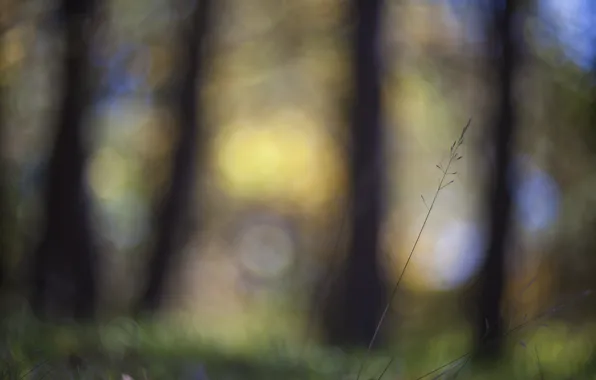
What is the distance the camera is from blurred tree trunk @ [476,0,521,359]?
4.15 m

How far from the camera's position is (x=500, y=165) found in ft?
14.8

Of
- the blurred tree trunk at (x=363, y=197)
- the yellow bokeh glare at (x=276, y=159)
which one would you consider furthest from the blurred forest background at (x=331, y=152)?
the yellow bokeh glare at (x=276, y=159)

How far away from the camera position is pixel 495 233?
14.4ft

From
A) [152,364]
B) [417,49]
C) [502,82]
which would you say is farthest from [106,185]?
[152,364]

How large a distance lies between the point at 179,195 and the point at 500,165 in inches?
97.8

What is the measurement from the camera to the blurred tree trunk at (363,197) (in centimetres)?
458

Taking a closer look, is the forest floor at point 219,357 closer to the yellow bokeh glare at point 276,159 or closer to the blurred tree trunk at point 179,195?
the blurred tree trunk at point 179,195

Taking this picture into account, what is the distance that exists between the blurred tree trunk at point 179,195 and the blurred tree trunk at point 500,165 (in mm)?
2305

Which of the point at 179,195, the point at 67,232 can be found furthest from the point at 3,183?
the point at 179,195

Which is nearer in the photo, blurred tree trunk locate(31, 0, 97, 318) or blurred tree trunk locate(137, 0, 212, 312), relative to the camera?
blurred tree trunk locate(31, 0, 97, 318)

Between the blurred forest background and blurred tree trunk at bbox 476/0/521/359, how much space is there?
0.05 feet

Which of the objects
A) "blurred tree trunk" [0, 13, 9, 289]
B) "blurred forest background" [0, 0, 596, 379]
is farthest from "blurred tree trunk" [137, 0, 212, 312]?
"blurred tree trunk" [0, 13, 9, 289]

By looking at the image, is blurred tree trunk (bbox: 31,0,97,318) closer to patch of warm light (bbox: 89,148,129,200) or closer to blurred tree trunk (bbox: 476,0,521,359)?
patch of warm light (bbox: 89,148,129,200)

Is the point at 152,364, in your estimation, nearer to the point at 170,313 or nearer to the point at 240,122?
the point at 170,313
